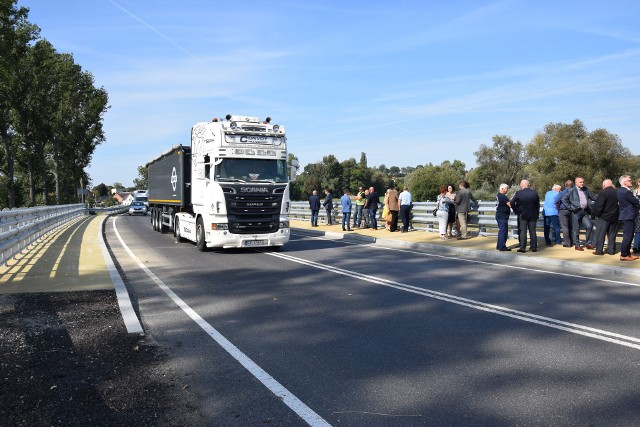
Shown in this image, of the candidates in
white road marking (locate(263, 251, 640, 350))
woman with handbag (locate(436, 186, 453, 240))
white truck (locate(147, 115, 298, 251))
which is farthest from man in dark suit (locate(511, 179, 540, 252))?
white truck (locate(147, 115, 298, 251))

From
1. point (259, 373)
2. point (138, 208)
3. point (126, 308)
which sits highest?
point (138, 208)

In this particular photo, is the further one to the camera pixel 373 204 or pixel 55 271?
pixel 373 204

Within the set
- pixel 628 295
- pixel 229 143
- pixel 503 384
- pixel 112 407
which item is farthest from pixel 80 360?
pixel 229 143

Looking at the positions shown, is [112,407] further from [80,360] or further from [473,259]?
[473,259]

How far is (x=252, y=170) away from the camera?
15.1 meters

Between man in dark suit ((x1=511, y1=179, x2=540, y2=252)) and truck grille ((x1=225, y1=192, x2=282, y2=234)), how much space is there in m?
6.48

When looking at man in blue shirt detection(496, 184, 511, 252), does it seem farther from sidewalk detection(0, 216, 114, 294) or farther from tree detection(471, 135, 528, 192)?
tree detection(471, 135, 528, 192)

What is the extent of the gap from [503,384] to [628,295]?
16.9ft

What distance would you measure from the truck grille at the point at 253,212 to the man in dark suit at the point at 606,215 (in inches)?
324

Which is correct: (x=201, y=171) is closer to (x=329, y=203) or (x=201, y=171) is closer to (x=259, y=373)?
(x=259, y=373)

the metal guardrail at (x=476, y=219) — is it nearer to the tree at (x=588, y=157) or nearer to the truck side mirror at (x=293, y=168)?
the truck side mirror at (x=293, y=168)

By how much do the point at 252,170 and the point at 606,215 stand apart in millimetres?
9120

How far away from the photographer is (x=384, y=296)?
8.55 metres

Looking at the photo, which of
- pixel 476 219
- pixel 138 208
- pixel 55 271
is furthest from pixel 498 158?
pixel 55 271
